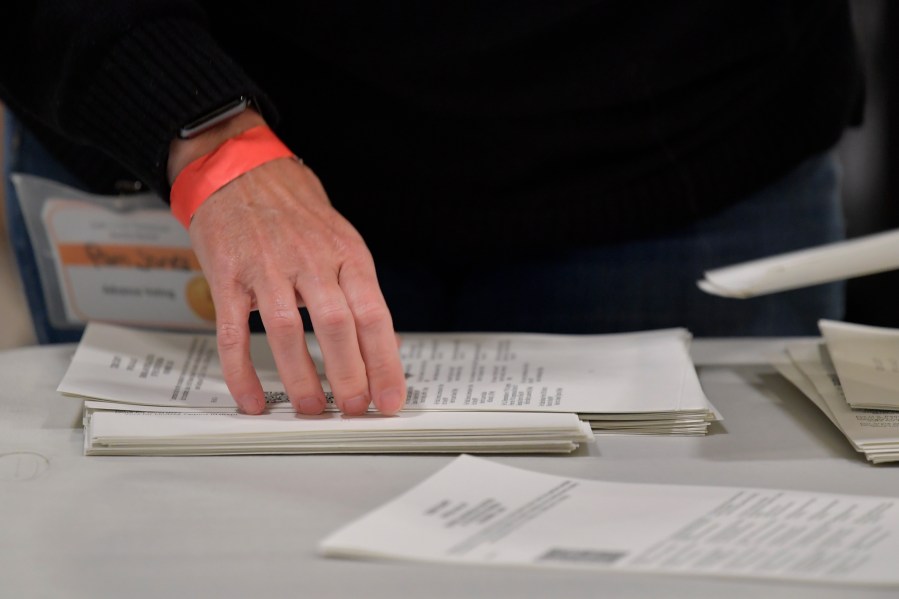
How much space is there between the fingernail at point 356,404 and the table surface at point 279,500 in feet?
0.14

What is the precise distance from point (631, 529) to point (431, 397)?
0.71 feet

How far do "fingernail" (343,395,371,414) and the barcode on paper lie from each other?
0.21 meters

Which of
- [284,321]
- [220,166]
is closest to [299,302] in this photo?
[284,321]

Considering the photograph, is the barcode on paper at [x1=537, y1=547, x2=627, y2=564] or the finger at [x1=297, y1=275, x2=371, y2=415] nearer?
the barcode on paper at [x1=537, y1=547, x2=627, y2=564]

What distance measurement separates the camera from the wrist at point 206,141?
742mm

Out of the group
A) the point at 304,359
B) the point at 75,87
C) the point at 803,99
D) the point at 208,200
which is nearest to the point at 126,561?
the point at 304,359

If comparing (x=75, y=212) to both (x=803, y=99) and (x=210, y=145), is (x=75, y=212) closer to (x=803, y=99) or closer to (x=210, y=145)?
(x=210, y=145)

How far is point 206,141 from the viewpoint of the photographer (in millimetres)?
744

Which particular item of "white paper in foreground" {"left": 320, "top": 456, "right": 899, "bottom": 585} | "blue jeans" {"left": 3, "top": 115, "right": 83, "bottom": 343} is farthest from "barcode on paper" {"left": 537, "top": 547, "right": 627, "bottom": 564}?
"blue jeans" {"left": 3, "top": 115, "right": 83, "bottom": 343}

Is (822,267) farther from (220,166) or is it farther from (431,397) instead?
(220,166)

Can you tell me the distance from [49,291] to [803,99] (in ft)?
2.73

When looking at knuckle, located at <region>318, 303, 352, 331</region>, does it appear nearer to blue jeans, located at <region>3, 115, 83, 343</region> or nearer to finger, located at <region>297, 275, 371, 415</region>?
finger, located at <region>297, 275, 371, 415</region>

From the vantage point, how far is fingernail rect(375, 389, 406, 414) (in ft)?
2.13

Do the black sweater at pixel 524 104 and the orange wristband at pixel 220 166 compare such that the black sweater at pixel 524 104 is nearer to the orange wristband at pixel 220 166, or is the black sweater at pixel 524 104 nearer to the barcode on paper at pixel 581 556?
the orange wristband at pixel 220 166
